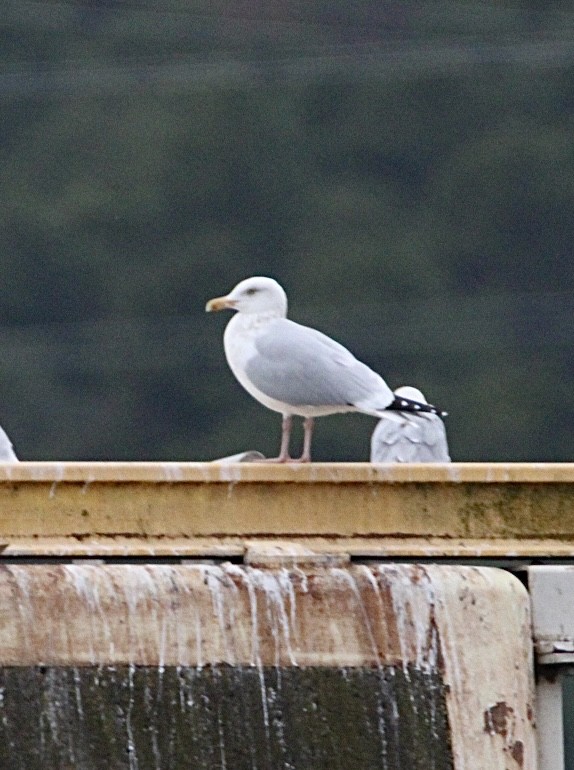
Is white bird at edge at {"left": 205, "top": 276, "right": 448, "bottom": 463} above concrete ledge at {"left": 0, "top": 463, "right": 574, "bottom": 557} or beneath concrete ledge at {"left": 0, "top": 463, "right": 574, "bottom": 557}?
above

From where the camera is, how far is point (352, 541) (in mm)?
5738

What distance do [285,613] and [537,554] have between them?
764 mm

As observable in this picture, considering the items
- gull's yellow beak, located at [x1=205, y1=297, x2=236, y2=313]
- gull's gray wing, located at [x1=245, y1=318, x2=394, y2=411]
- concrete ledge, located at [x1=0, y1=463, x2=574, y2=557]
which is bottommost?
concrete ledge, located at [x1=0, y1=463, x2=574, y2=557]

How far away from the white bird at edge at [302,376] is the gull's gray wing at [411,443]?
780mm

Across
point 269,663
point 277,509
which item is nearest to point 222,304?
point 277,509

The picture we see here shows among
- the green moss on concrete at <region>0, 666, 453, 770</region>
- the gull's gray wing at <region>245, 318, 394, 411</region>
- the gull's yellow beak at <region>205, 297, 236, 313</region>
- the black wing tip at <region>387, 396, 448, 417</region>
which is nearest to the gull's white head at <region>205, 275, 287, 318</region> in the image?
the gull's yellow beak at <region>205, 297, 236, 313</region>

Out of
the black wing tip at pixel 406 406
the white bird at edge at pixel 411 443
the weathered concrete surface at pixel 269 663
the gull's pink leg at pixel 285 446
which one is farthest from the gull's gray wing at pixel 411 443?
the weathered concrete surface at pixel 269 663

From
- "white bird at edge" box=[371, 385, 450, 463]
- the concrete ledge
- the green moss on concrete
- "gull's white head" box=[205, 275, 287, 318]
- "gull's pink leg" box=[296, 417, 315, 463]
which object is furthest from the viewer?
"white bird at edge" box=[371, 385, 450, 463]

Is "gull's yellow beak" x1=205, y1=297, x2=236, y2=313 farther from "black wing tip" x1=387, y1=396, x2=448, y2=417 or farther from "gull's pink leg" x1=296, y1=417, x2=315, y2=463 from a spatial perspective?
"black wing tip" x1=387, y1=396, x2=448, y2=417

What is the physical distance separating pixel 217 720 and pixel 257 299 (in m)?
2.17

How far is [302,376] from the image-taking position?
6.60 metres

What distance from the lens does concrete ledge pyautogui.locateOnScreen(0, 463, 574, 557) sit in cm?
568

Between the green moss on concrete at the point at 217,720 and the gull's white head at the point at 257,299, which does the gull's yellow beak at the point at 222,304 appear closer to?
the gull's white head at the point at 257,299

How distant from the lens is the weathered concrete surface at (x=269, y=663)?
5.13 m
